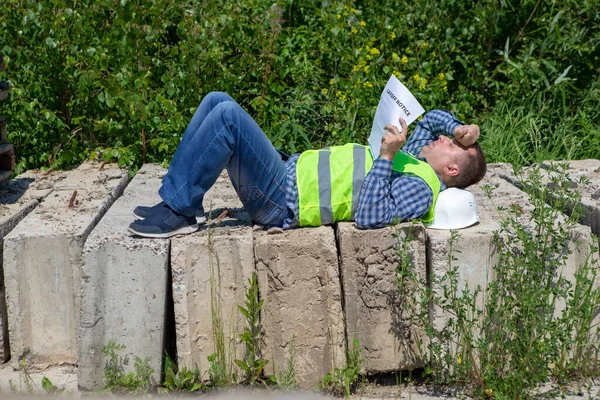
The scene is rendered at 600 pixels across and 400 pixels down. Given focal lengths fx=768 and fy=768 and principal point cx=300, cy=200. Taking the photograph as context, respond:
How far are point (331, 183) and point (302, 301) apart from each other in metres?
0.56

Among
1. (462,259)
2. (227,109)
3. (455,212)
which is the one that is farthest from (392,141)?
(227,109)

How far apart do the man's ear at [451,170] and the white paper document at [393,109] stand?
0.38 metres

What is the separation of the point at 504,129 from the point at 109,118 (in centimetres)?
273

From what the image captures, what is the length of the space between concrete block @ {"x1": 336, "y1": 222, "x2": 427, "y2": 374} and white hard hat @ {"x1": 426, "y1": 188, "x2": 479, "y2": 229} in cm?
16

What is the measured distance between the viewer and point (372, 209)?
3244 mm

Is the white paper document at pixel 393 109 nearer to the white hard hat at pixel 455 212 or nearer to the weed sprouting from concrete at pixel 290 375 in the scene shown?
the white hard hat at pixel 455 212

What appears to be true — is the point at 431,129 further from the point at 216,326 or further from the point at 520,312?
the point at 216,326

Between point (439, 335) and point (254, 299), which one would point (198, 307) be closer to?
point (254, 299)

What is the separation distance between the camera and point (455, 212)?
3326 mm

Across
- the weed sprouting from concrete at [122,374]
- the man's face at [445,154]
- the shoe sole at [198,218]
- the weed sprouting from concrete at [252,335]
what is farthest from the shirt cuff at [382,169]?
the weed sprouting from concrete at [122,374]

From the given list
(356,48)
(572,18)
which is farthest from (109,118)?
(572,18)

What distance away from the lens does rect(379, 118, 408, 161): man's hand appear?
3340 mm

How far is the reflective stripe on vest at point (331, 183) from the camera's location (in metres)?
3.41

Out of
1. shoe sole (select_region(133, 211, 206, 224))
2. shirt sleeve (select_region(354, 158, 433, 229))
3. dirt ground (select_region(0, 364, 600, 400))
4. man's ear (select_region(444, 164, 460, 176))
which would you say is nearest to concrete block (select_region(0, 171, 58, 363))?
dirt ground (select_region(0, 364, 600, 400))
